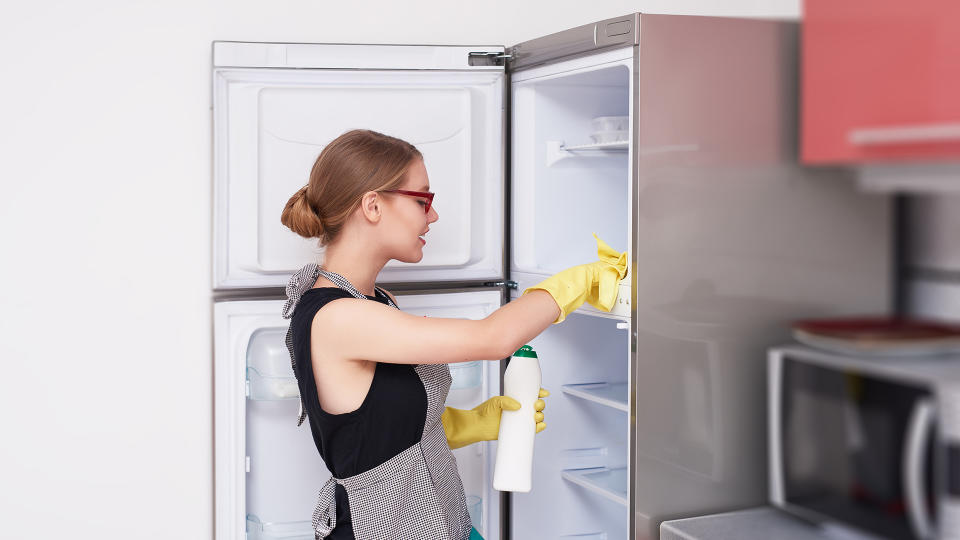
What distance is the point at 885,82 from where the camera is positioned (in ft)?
2.06

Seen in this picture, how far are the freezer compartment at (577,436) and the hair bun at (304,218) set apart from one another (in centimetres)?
68

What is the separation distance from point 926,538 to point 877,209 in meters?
0.24

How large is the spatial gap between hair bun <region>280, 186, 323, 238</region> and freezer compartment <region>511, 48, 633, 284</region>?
1.91 feet

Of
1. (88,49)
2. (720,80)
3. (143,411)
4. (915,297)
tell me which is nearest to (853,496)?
(915,297)

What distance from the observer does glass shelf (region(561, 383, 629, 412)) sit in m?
1.83

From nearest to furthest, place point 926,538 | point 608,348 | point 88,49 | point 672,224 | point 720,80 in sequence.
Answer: point 926,538
point 720,80
point 672,224
point 88,49
point 608,348

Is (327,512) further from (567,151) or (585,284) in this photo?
(567,151)

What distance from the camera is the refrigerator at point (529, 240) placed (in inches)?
55.7

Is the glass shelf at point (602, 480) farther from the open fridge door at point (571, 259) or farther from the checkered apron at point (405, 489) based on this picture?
the checkered apron at point (405, 489)

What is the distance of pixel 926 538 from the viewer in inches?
23.5

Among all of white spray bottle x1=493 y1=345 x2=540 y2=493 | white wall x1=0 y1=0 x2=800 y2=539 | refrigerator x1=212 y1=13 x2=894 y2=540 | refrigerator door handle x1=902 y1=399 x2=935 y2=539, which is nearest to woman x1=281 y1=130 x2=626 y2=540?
white spray bottle x1=493 y1=345 x2=540 y2=493

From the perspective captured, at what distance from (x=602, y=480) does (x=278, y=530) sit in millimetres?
748

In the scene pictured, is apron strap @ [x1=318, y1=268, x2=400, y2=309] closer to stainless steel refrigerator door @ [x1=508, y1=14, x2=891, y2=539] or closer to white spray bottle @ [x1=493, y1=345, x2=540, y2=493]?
white spray bottle @ [x1=493, y1=345, x2=540, y2=493]

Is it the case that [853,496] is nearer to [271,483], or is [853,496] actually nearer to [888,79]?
[888,79]
